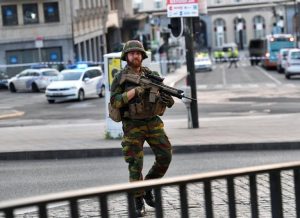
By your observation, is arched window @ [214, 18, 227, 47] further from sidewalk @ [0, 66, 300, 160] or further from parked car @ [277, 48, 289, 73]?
sidewalk @ [0, 66, 300, 160]

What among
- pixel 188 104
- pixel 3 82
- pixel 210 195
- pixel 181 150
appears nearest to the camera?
pixel 210 195

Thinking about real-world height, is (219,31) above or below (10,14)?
below

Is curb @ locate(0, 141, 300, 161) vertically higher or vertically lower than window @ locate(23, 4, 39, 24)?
lower

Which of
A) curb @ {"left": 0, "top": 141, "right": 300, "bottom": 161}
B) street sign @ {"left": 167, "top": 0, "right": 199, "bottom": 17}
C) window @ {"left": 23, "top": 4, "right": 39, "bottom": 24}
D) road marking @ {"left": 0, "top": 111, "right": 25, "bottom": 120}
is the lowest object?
road marking @ {"left": 0, "top": 111, "right": 25, "bottom": 120}

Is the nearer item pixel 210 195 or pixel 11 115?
pixel 210 195

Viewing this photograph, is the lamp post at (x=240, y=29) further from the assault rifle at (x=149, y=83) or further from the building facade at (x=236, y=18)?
the assault rifle at (x=149, y=83)

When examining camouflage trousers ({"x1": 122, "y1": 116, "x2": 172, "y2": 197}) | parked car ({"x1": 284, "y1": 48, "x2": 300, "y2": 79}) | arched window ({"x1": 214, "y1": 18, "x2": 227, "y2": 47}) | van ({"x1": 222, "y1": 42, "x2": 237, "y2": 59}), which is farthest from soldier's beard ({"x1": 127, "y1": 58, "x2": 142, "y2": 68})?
arched window ({"x1": 214, "y1": 18, "x2": 227, "y2": 47})

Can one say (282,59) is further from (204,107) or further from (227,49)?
(227,49)

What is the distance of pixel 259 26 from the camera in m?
122

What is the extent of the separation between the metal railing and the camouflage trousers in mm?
3478

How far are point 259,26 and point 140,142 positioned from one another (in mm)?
115655

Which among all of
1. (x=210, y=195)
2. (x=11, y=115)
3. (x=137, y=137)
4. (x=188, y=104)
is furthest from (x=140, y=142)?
(x=11, y=115)

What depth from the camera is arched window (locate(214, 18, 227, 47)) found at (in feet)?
410

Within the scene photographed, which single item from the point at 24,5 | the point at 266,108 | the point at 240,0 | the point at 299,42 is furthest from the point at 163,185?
the point at 240,0
